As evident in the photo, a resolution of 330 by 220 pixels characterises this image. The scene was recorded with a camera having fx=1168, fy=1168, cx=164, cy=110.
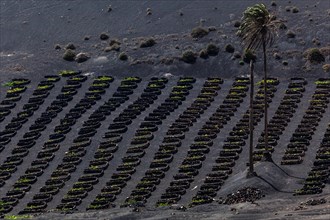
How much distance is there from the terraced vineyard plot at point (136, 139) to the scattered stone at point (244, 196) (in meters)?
2.18

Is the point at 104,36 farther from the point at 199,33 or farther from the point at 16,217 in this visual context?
the point at 16,217

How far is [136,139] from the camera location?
4756 inches

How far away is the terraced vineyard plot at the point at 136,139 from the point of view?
108562 millimetres

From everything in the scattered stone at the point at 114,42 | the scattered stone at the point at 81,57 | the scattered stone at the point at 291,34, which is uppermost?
the scattered stone at the point at 291,34

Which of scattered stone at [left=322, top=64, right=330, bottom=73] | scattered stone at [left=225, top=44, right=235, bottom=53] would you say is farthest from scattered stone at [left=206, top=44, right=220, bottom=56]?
scattered stone at [left=322, top=64, right=330, bottom=73]

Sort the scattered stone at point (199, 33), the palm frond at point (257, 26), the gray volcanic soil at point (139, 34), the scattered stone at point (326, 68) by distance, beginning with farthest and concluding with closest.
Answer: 1. the scattered stone at point (199, 33)
2. the gray volcanic soil at point (139, 34)
3. the scattered stone at point (326, 68)
4. the palm frond at point (257, 26)

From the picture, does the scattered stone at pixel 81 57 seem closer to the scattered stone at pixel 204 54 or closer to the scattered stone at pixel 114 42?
the scattered stone at pixel 114 42

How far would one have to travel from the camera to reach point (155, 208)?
4053 inches

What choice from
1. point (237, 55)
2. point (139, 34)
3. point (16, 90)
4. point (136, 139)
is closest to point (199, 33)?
point (139, 34)

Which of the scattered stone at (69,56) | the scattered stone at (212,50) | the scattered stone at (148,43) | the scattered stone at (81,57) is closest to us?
the scattered stone at (212,50)

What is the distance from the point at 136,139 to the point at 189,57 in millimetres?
23937

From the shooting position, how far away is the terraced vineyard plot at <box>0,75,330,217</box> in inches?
4274

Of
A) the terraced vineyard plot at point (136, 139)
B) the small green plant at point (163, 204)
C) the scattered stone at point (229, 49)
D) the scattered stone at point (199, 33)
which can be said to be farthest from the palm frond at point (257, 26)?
the scattered stone at point (199, 33)

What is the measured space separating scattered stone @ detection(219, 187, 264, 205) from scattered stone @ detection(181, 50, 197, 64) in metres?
40.0
